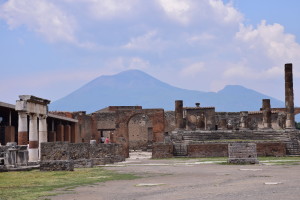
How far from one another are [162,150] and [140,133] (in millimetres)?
26094

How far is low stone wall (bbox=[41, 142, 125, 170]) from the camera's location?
20.7 m

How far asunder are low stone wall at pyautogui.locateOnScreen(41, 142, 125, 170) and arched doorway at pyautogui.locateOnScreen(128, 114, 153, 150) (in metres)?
28.6

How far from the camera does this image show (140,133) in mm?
56625

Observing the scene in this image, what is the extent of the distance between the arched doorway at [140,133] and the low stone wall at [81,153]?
2857 centimetres

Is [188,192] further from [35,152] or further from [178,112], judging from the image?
[178,112]

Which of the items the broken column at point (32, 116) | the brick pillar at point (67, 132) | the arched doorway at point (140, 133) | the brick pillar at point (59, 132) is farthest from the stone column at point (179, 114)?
the broken column at point (32, 116)

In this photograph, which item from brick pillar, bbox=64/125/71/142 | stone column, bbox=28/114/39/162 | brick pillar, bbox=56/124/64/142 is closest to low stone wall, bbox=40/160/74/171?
stone column, bbox=28/114/39/162

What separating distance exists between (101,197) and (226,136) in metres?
28.6

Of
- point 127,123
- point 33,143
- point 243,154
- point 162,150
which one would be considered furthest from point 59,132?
point 243,154

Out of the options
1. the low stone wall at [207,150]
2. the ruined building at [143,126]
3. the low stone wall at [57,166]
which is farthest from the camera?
the low stone wall at [207,150]

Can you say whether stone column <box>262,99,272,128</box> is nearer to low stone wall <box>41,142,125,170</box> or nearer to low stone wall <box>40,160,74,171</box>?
low stone wall <box>41,142,125,170</box>

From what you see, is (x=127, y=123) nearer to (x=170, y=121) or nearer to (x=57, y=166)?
(x=170, y=121)

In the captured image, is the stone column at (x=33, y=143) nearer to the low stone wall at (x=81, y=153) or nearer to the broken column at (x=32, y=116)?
the broken column at (x=32, y=116)

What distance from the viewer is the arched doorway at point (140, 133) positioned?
56.4 meters
